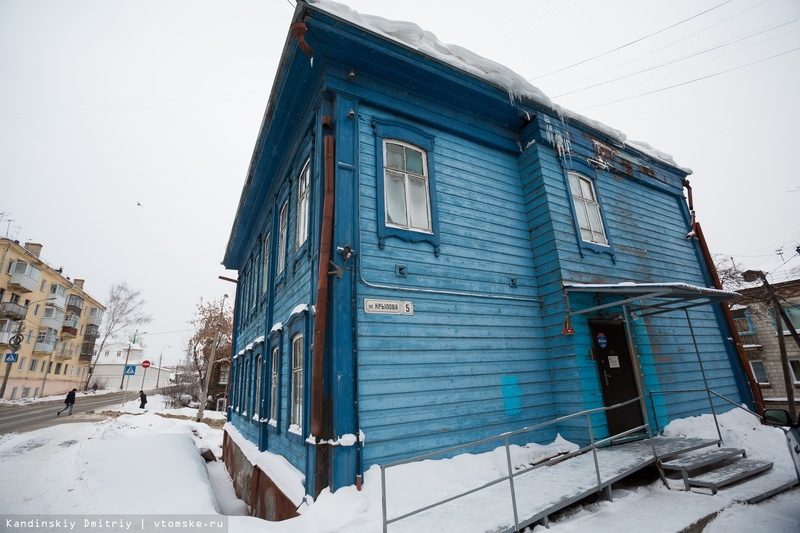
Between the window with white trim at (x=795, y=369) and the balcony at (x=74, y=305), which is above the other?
the balcony at (x=74, y=305)

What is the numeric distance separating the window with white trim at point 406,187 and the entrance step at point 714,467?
5.18 m

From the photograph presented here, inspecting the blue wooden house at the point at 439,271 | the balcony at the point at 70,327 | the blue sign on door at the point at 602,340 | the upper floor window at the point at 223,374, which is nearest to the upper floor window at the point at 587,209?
the blue wooden house at the point at 439,271

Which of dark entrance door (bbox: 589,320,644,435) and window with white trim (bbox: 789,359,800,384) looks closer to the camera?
dark entrance door (bbox: 589,320,644,435)

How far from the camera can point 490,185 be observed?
7652 mm

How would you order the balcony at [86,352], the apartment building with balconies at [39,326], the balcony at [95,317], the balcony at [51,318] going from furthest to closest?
the balcony at [95,317] → the balcony at [86,352] → the balcony at [51,318] → the apartment building with balconies at [39,326]

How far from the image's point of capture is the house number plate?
5.48 metres

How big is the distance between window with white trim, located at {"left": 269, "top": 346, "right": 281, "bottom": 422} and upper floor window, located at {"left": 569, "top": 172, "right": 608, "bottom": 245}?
7362mm

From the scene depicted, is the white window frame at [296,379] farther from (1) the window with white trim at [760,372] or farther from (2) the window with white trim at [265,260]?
(1) the window with white trim at [760,372]

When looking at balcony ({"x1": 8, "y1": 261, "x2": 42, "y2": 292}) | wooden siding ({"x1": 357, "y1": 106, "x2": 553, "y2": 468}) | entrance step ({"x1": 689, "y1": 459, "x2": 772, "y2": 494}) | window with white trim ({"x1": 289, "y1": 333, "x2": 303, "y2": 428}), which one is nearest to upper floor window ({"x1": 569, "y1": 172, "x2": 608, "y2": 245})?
wooden siding ({"x1": 357, "y1": 106, "x2": 553, "y2": 468})

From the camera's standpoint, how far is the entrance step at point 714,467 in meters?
4.93

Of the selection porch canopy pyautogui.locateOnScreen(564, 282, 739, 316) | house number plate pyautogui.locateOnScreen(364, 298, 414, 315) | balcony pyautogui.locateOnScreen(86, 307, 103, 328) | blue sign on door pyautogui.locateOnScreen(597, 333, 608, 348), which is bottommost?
blue sign on door pyautogui.locateOnScreen(597, 333, 608, 348)

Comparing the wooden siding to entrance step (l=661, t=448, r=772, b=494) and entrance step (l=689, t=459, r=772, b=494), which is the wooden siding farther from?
entrance step (l=689, t=459, r=772, b=494)

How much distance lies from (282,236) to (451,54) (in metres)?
5.69

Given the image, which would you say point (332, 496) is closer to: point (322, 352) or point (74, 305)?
point (322, 352)
